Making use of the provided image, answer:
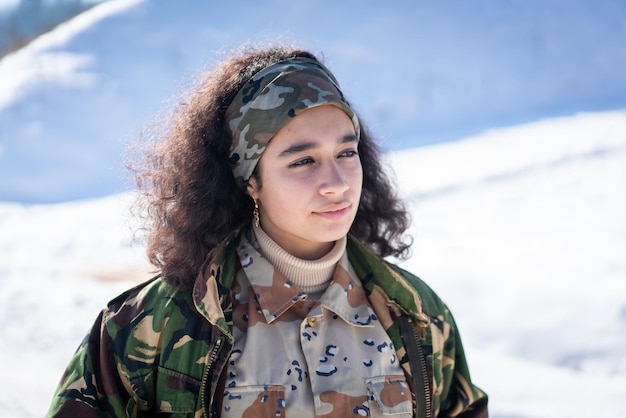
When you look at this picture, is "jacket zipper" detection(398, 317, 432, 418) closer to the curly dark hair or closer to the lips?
the lips

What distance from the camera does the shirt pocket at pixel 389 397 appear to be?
1.94 metres

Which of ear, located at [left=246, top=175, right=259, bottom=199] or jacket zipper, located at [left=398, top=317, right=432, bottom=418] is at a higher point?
ear, located at [left=246, top=175, right=259, bottom=199]

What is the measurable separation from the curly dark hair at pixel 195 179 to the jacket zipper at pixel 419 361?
1.92 ft

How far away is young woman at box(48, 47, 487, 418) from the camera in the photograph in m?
1.87

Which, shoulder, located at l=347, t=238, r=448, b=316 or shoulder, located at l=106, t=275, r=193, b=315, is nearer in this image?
shoulder, located at l=106, t=275, r=193, b=315

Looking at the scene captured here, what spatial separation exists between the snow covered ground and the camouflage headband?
0.52 metres

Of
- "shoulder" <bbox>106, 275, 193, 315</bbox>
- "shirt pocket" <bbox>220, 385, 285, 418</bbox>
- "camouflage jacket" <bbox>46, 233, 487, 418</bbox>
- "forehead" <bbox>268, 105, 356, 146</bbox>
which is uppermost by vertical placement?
"forehead" <bbox>268, 105, 356, 146</bbox>

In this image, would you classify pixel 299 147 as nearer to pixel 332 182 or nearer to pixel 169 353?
pixel 332 182

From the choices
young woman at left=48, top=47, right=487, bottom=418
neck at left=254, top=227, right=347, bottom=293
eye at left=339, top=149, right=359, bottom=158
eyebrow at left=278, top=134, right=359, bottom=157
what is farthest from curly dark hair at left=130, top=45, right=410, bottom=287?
Result: eye at left=339, top=149, right=359, bottom=158

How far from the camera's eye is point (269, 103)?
204 cm

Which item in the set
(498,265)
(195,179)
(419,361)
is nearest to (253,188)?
(195,179)

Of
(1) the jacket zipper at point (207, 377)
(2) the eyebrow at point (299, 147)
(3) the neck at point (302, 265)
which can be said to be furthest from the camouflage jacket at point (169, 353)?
(2) the eyebrow at point (299, 147)

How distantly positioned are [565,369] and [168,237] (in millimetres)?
2221

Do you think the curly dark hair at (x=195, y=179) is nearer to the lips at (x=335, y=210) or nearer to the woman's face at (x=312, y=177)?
the woman's face at (x=312, y=177)
